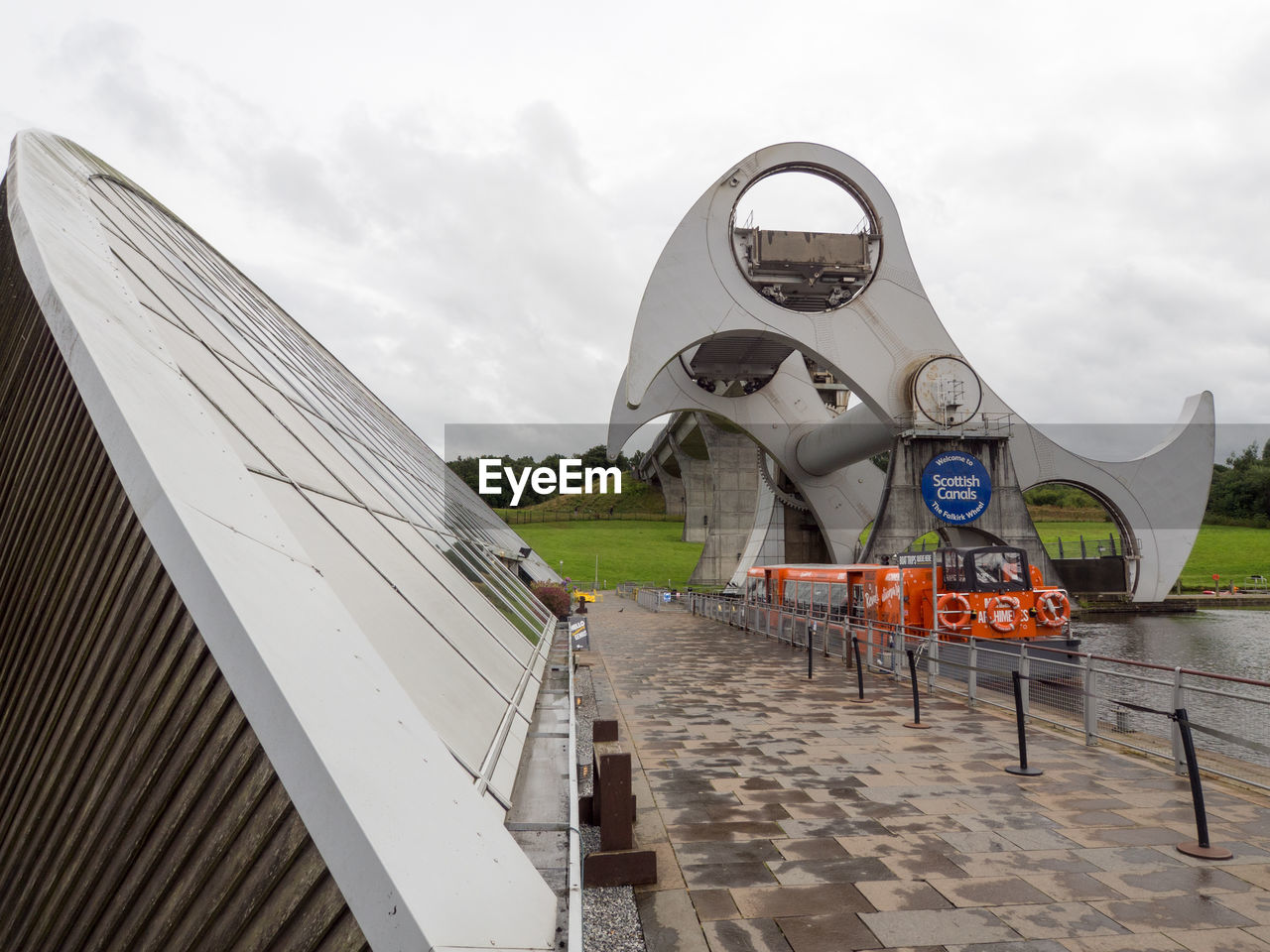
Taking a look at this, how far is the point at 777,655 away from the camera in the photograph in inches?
740

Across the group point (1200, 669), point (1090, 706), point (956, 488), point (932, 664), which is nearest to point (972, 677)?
point (932, 664)

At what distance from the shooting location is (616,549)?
242 ft

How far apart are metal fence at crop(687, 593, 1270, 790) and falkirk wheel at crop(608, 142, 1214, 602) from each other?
59.7ft

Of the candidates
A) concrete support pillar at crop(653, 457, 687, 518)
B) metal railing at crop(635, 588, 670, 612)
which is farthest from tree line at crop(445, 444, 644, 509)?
metal railing at crop(635, 588, 670, 612)

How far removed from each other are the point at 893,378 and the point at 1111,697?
27650 mm

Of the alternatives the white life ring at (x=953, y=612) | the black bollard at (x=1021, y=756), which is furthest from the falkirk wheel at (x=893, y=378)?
the black bollard at (x=1021, y=756)

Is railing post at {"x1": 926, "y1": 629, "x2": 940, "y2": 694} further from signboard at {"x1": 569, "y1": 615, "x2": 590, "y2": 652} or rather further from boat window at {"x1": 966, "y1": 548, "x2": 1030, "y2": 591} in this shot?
signboard at {"x1": 569, "y1": 615, "x2": 590, "y2": 652}

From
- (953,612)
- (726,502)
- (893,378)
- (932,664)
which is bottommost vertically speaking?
(932,664)

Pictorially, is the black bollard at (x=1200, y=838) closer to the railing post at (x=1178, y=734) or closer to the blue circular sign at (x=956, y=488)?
the railing post at (x=1178, y=734)

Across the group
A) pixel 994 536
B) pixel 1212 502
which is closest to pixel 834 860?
pixel 994 536

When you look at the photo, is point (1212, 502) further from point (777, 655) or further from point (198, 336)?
point (198, 336)

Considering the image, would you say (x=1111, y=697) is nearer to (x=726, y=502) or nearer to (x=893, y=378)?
(x=893, y=378)

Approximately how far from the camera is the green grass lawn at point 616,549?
63531mm

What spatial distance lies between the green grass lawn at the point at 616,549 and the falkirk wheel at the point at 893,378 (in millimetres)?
27050
